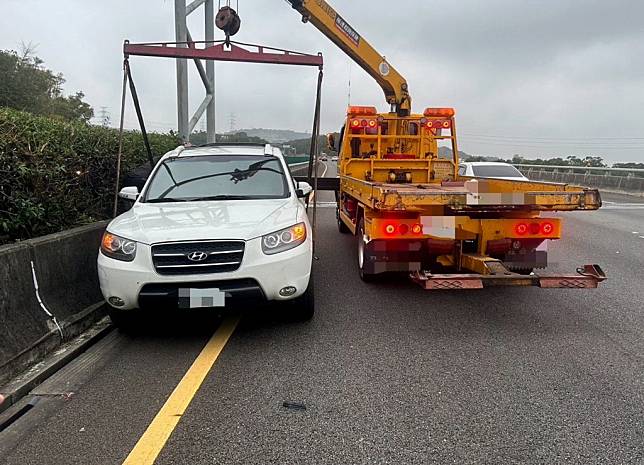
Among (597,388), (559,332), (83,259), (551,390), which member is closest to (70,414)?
(83,259)

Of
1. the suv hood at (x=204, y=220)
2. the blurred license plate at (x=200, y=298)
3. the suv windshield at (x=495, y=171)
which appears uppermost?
the suv windshield at (x=495, y=171)

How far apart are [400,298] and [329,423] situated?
9.84 ft

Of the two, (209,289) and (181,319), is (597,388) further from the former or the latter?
(181,319)

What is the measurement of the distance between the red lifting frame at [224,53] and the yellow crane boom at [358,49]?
11.3 ft

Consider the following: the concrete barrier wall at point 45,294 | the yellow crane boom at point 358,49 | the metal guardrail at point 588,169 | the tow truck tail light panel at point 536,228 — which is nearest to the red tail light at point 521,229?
the tow truck tail light panel at point 536,228

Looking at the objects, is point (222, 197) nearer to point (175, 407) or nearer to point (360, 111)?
point (175, 407)

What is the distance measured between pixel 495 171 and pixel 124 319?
13296 mm

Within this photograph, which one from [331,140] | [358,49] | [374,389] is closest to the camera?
[374,389]

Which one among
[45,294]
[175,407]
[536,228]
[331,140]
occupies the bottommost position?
[175,407]

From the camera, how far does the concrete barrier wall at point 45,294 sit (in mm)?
3834

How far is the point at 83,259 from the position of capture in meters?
5.15

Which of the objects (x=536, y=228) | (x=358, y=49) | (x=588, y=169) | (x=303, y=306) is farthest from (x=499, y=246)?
(x=588, y=169)

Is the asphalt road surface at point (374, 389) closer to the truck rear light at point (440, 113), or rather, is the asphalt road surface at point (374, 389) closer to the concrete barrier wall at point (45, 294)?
the concrete barrier wall at point (45, 294)

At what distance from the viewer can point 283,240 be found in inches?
176
